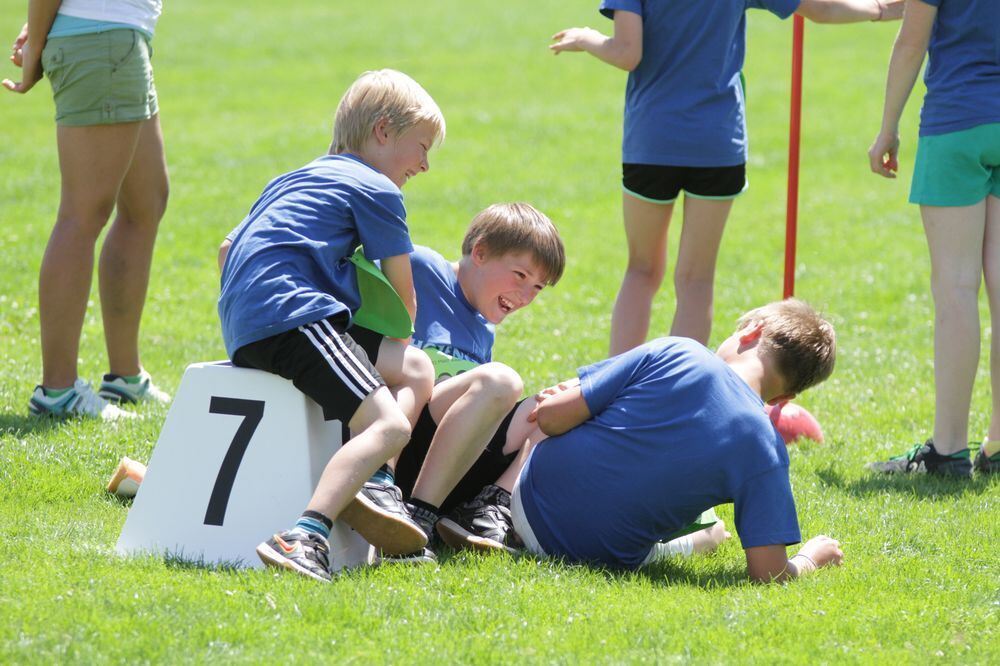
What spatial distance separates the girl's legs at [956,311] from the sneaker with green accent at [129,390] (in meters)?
3.49

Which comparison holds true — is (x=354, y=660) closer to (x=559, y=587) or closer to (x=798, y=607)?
(x=559, y=587)

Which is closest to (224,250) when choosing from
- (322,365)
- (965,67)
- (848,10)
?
(322,365)

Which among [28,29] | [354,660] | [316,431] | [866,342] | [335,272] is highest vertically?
[28,29]

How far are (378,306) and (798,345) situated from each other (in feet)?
4.46

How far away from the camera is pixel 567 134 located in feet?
47.6

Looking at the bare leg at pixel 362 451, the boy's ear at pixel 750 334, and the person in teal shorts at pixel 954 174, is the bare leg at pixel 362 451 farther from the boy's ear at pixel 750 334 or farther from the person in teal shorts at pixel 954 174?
the person in teal shorts at pixel 954 174

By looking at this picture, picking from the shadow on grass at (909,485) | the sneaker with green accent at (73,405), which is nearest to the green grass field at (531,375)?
the shadow on grass at (909,485)

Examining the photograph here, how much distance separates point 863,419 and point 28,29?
14.0 ft

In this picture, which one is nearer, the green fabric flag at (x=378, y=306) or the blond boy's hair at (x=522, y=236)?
the green fabric flag at (x=378, y=306)

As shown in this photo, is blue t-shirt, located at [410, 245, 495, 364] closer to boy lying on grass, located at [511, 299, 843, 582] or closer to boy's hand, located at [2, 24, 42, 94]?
boy lying on grass, located at [511, 299, 843, 582]

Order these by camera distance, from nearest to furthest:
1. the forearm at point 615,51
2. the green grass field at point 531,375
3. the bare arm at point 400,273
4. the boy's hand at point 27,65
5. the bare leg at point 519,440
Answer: the green grass field at point 531,375
the bare arm at point 400,273
the bare leg at point 519,440
the boy's hand at point 27,65
the forearm at point 615,51

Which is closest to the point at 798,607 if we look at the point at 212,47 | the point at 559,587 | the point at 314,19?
the point at 559,587

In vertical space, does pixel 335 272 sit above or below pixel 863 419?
above

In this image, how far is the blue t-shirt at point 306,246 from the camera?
3.86 meters
